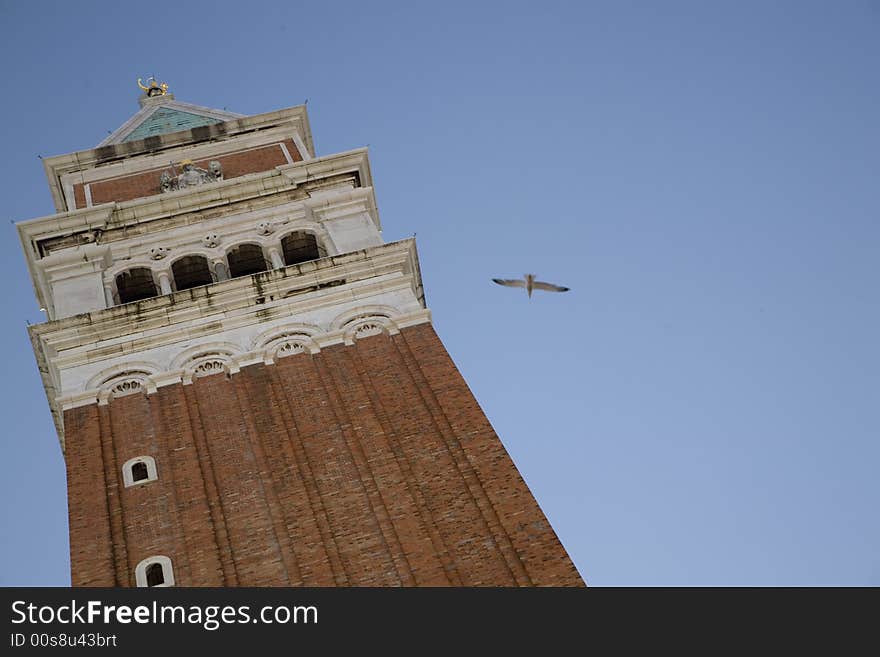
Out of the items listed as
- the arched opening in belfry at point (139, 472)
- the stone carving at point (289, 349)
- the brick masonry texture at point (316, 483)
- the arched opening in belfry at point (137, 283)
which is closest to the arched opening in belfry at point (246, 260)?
the arched opening in belfry at point (137, 283)

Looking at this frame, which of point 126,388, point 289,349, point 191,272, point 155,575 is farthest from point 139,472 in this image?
point 191,272

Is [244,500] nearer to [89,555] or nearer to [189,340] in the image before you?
[89,555]

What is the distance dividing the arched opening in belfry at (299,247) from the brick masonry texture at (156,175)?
18.7 feet

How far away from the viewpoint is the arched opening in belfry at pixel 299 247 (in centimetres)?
4828

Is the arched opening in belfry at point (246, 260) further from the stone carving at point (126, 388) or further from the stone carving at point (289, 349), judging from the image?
the stone carving at point (126, 388)

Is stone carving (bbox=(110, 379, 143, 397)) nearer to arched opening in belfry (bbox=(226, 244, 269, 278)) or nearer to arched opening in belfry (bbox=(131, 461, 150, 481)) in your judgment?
arched opening in belfry (bbox=(131, 461, 150, 481))

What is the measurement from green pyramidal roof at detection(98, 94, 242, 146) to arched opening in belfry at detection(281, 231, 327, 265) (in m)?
10.9

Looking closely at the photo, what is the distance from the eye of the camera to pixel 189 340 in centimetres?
4269

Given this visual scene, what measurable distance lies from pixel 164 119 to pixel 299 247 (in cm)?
1553

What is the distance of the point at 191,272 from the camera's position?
47906mm

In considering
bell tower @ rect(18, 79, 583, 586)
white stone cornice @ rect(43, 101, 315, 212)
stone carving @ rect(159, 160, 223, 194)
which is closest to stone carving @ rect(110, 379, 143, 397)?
bell tower @ rect(18, 79, 583, 586)

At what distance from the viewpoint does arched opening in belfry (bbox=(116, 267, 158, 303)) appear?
1860 inches
